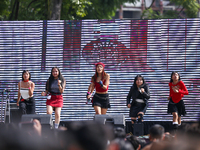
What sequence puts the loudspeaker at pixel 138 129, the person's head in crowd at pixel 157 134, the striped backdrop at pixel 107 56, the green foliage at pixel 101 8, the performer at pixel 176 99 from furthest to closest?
the green foliage at pixel 101 8
the striped backdrop at pixel 107 56
the performer at pixel 176 99
the loudspeaker at pixel 138 129
the person's head in crowd at pixel 157 134

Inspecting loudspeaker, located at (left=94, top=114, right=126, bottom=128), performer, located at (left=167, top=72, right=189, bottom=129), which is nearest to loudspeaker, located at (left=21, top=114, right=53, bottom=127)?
loudspeaker, located at (left=94, top=114, right=126, bottom=128)

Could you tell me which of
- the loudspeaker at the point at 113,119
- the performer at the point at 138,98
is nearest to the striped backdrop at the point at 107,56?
the performer at the point at 138,98

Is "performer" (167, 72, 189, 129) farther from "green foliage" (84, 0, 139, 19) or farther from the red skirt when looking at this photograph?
"green foliage" (84, 0, 139, 19)

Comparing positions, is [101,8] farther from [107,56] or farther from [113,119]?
[113,119]

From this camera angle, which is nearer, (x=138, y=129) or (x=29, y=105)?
(x=138, y=129)

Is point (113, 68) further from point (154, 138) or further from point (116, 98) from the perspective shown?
point (154, 138)

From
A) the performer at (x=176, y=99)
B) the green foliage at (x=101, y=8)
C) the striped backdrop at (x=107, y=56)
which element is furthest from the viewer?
the green foliage at (x=101, y=8)

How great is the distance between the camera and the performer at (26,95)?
835 centimetres

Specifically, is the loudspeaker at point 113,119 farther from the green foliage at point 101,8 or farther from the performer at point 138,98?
the green foliage at point 101,8

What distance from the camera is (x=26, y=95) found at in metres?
8.39

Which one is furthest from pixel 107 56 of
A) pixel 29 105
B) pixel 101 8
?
pixel 101 8

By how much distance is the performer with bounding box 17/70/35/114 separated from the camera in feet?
27.4

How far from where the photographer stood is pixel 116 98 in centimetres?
908

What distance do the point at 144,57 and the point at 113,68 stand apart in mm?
906
